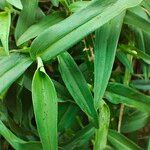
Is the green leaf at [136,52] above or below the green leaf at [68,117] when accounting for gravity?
above

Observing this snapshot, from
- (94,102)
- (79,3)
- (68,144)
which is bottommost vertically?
(68,144)

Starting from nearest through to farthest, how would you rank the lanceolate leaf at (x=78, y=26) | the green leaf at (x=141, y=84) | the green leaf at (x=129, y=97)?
the lanceolate leaf at (x=78, y=26)
the green leaf at (x=129, y=97)
the green leaf at (x=141, y=84)

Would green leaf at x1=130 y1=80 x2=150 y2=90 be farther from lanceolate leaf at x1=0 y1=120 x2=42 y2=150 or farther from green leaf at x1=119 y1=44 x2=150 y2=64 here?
lanceolate leaf at x1=0 y1=120 x2=42 y2=150

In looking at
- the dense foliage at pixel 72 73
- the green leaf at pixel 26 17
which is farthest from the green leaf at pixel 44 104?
the green leaf at pixel 26 17

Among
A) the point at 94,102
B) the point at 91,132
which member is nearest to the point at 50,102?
the point at 94,102

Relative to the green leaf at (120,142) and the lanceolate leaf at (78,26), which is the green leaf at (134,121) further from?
the lanceolate leaf at (78,26)

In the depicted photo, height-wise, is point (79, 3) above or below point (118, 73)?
above

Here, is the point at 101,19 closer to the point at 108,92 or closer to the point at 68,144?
the point at 108,92
